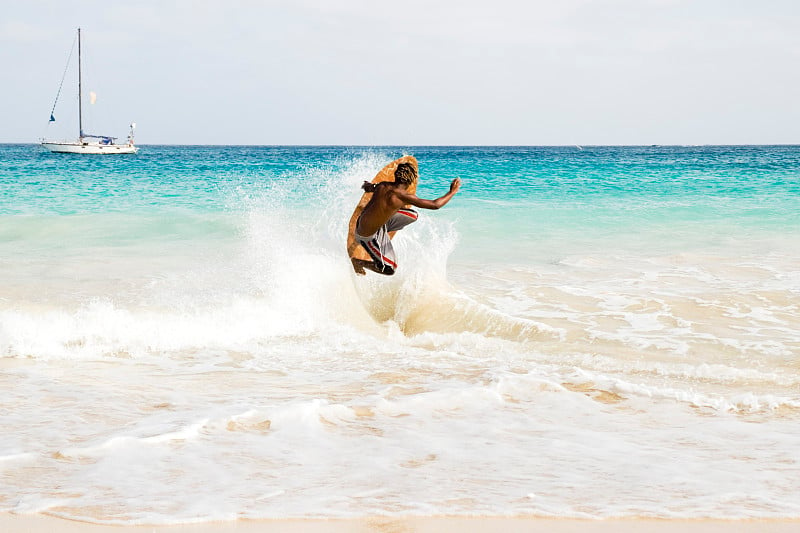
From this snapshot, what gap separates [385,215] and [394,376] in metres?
1.89

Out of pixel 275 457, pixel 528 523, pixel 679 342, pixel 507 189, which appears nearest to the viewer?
pixel 528 523

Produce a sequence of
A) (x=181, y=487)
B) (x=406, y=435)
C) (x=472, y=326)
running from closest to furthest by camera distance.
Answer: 1. (x=181, y=487)
2. (x=406, y=435)
3. (x=472, y=326)

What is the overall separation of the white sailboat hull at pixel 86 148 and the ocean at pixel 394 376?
1981 inches

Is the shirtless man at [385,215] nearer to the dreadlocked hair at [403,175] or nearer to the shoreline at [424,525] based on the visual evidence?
the dreadlocked hair at [403,175]

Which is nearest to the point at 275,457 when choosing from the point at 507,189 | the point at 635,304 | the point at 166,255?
the point at 635,304

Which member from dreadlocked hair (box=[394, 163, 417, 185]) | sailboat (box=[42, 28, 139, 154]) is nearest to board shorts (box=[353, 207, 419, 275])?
dreadlocked hair (box=[394, 163, 417, 185])

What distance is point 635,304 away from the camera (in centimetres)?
908

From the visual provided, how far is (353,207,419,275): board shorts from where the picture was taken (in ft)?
24.7

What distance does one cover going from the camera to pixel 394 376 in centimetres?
601

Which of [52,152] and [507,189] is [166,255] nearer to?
[507,189]

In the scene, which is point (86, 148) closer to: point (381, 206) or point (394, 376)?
point (381, 206)

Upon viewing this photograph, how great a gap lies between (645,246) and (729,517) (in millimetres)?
11396

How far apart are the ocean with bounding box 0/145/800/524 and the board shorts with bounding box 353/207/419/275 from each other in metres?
0.75

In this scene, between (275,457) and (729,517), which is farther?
(275,457)
